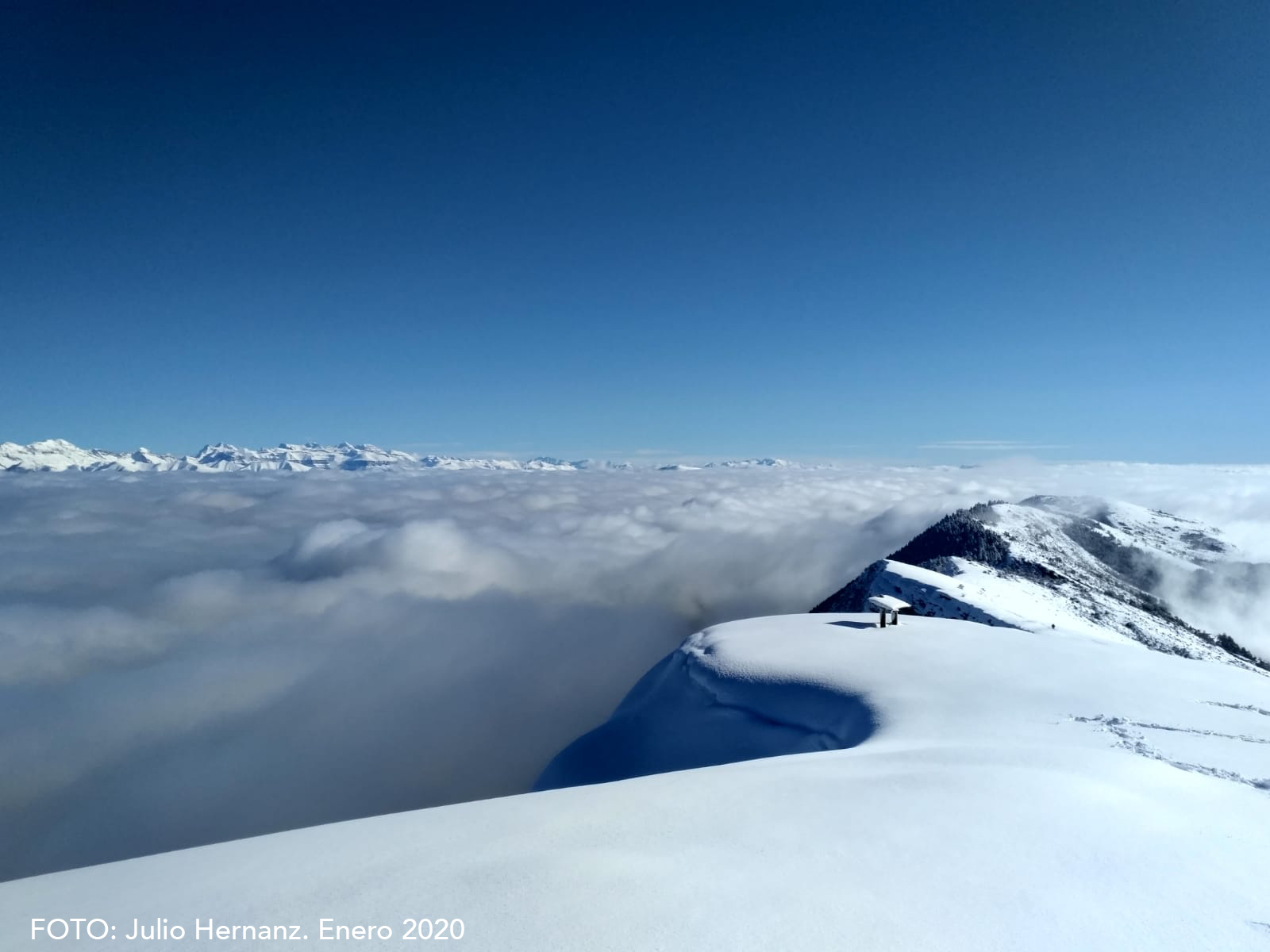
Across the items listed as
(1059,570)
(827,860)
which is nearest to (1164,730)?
(827,860)

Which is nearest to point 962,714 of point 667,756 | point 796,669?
point 796,669

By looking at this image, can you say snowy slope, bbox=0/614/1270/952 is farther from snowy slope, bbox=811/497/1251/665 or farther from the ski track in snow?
snowy slope, bbox=811/497/1251/665

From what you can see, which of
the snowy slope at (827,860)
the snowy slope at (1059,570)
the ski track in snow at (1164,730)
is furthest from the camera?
the snowy slope at (1059,570)

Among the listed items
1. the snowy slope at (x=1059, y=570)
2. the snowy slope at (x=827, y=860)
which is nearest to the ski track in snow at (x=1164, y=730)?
the snowy slope at (x=827, y=860)

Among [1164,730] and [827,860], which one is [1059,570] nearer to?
[1164,730]

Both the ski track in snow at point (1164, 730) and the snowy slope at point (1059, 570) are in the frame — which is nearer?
the ski track in snow at point (1164, 730)

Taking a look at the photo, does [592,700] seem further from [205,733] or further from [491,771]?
[205,733]

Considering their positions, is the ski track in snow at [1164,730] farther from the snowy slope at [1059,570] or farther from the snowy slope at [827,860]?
the snowy slope at [1059,570]
